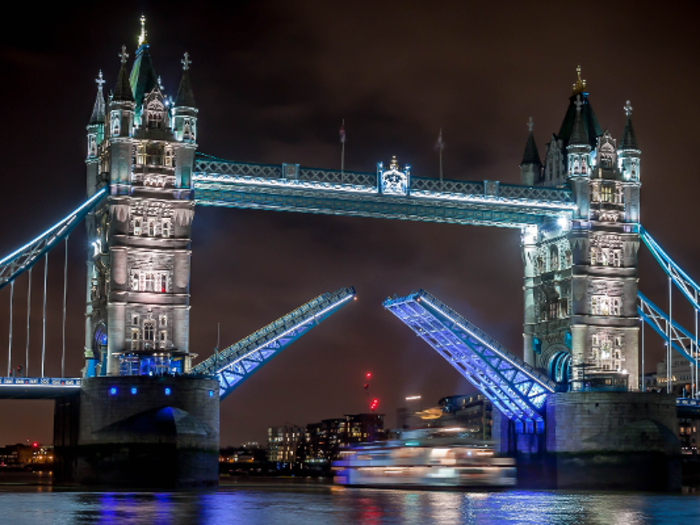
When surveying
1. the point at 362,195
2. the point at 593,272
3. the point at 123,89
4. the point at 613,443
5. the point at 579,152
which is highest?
the point at 123,89

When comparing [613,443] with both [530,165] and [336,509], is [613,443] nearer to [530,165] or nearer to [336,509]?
[530,165]

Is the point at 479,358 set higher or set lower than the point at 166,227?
lower

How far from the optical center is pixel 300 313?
5912cm

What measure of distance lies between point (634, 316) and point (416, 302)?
13565 mm

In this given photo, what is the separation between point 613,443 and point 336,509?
94.8 feet

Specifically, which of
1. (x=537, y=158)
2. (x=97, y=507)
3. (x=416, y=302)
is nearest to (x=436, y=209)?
(x=416, y=302)

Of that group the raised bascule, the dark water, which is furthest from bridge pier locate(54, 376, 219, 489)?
the dark water

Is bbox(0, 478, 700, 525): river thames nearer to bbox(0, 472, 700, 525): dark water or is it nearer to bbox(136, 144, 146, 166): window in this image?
bbox(0, 472, 700, 525): dark water

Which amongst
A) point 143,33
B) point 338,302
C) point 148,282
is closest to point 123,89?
point 143,33

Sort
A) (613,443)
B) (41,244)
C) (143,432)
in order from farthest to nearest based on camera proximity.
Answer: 1. (613,443)
2. (41,244)
3. (143,432)

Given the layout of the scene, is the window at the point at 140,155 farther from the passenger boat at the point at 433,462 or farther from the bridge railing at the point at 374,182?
the passenger boat at the point at 433,462

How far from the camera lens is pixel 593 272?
64.0m

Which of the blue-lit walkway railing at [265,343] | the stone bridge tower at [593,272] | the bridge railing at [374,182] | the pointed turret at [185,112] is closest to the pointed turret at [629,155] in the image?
the stone bridge tower at [593,272]

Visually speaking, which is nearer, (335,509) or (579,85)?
(335,509)
